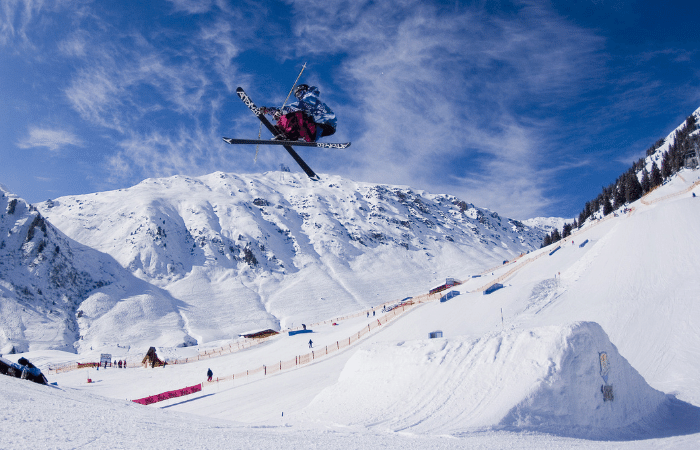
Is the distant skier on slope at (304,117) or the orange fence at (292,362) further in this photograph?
the orange fence at (292,362)

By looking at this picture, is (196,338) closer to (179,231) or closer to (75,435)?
(179,231)

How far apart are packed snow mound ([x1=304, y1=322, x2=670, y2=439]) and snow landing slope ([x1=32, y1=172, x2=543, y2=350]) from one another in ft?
197

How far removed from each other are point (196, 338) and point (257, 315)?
14.6 metres

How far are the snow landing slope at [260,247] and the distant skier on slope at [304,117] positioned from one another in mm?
63890

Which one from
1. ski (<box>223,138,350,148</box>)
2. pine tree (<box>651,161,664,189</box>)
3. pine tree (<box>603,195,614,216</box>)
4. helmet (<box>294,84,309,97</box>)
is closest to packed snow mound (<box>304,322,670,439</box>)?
ski (<box>223,138,350,148</box>)

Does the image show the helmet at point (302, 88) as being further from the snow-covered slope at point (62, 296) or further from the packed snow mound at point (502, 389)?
the snow-covered slope at point (62, 296)

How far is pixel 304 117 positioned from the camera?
11266 millimetres

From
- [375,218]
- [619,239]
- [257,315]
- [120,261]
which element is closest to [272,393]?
[619,239]

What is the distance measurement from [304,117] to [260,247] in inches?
4225

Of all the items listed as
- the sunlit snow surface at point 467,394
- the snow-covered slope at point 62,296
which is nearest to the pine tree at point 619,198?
the sunlit snow surface at point 467,394

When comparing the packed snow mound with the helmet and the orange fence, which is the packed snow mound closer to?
the helmet

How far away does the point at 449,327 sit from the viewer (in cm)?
3189

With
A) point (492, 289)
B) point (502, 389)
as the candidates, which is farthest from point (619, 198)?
point (502, 389)

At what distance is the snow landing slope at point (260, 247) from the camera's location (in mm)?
83500
